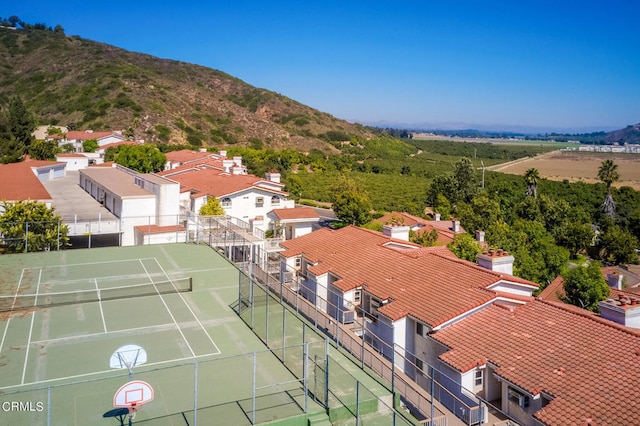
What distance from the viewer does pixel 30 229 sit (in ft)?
101

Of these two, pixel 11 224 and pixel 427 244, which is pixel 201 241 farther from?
pixel 427 244

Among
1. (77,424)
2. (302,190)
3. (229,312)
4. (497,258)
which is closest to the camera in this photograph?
(77,424)

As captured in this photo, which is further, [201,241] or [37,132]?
[37,132]

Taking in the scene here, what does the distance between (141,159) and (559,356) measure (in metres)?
66.7

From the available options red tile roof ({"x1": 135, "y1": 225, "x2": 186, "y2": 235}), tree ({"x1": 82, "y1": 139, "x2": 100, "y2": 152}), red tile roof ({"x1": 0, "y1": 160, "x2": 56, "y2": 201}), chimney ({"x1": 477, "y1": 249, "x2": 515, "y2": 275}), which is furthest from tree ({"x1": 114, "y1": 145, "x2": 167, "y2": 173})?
chimney ({"x1": 477, "y1": 249, "x2": 515, "y2": 275})

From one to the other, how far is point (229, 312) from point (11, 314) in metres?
8.08

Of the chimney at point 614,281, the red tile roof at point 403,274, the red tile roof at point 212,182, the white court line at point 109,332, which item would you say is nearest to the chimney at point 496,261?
the red tile roof at point 403,274

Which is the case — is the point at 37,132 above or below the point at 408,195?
above

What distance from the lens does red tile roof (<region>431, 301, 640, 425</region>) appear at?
13820 mm

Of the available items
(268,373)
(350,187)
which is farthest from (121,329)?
(350,187)

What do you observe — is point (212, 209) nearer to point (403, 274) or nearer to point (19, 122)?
point (403, 274)

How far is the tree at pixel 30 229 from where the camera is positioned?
30203mm

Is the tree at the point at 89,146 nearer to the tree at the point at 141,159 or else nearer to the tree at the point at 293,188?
the tree at the point at 141,159

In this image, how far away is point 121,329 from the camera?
1958cm
